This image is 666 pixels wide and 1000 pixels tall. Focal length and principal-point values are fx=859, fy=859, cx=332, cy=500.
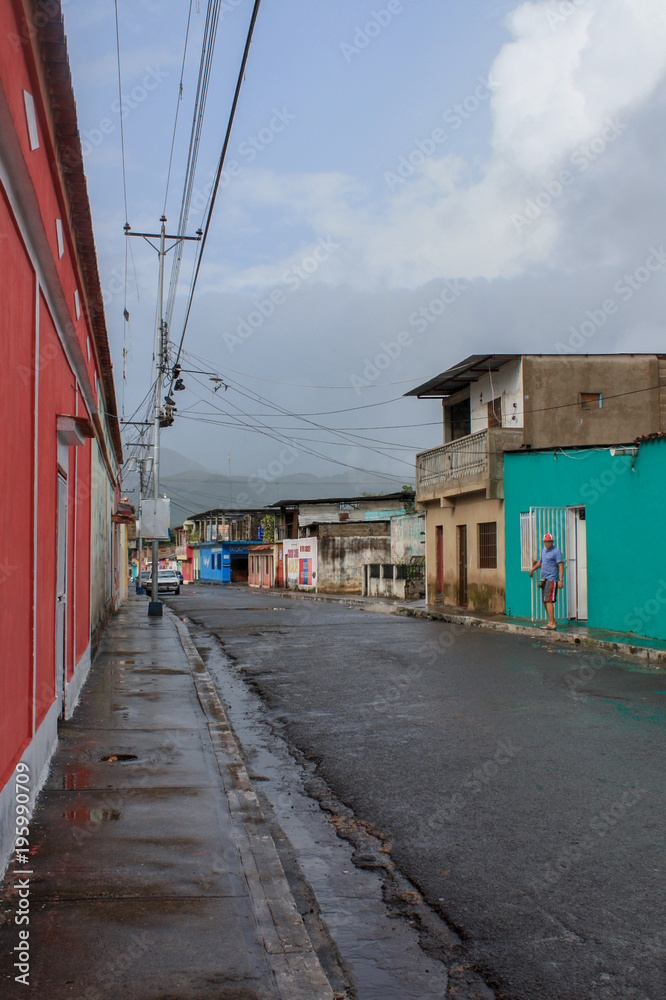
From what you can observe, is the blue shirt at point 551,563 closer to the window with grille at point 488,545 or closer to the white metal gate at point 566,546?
the white metal gate at point 566,546

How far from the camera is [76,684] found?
937 centimetres

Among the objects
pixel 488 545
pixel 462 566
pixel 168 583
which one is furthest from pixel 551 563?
pixel 168 583

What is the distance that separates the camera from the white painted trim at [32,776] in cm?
417

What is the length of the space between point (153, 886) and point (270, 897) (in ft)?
1.86

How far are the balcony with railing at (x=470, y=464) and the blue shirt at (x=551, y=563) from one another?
5627 millimetres

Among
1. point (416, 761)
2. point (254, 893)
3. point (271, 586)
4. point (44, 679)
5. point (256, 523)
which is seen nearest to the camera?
point (254, 893)

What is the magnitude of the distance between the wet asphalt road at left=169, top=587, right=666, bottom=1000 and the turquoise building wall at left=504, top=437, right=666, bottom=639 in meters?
3.23

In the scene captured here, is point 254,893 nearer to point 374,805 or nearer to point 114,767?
point 374,805

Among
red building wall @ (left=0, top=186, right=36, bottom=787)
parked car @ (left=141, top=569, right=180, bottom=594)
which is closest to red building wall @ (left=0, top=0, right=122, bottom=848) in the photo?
red building wall @ (left=0, top=186, right=36, bottom=787)

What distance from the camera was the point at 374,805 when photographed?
5668mm

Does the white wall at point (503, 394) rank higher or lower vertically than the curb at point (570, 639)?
higher

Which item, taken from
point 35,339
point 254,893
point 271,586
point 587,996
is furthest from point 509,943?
point 271,586

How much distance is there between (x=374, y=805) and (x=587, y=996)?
2.58 metres

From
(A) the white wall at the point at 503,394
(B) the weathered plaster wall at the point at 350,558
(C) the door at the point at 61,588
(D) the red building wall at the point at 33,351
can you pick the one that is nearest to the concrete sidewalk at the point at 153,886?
(D) the red building wall at the point at 33,351
